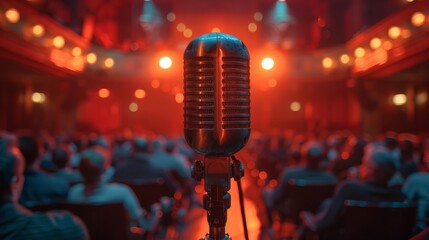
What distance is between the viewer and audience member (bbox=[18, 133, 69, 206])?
3.13 metres

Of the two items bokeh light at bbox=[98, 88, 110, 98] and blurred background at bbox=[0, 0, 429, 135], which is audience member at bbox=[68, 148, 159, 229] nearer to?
blurred background at bbox=[0, 0, 429, 135]

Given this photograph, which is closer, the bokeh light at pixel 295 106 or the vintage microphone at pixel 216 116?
the vintage microphone at pixel 216 116

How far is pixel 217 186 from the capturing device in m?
1.11

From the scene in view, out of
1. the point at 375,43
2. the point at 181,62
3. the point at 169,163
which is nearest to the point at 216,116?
the point at 169,163

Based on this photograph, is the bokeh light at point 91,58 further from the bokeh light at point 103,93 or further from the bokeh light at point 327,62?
the bokeh light at point 327,62

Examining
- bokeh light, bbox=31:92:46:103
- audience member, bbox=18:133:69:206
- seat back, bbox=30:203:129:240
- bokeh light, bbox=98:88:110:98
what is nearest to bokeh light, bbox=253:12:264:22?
bokeh light, bbox=98:88:110:98

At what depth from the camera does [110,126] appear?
21.6 m

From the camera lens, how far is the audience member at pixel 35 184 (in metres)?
3.13

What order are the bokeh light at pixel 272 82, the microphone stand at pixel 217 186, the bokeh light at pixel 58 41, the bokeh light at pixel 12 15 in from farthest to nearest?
the bokeh light at pixel 272 82
the bokeh light at pixel 58 41
the bokeh light at pixel 12 15
the microphone stand at pixel 217 186

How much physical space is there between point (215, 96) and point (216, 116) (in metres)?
0.06

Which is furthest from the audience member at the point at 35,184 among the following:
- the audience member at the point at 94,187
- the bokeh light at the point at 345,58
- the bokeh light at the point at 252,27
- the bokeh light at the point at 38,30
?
the bokeh light at the point at 252,27

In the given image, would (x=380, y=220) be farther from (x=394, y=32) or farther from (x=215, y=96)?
(x=394, y=32)

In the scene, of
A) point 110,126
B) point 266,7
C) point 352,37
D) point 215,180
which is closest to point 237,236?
point 215,180

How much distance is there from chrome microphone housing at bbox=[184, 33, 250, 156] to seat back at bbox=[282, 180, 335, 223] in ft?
9.98
